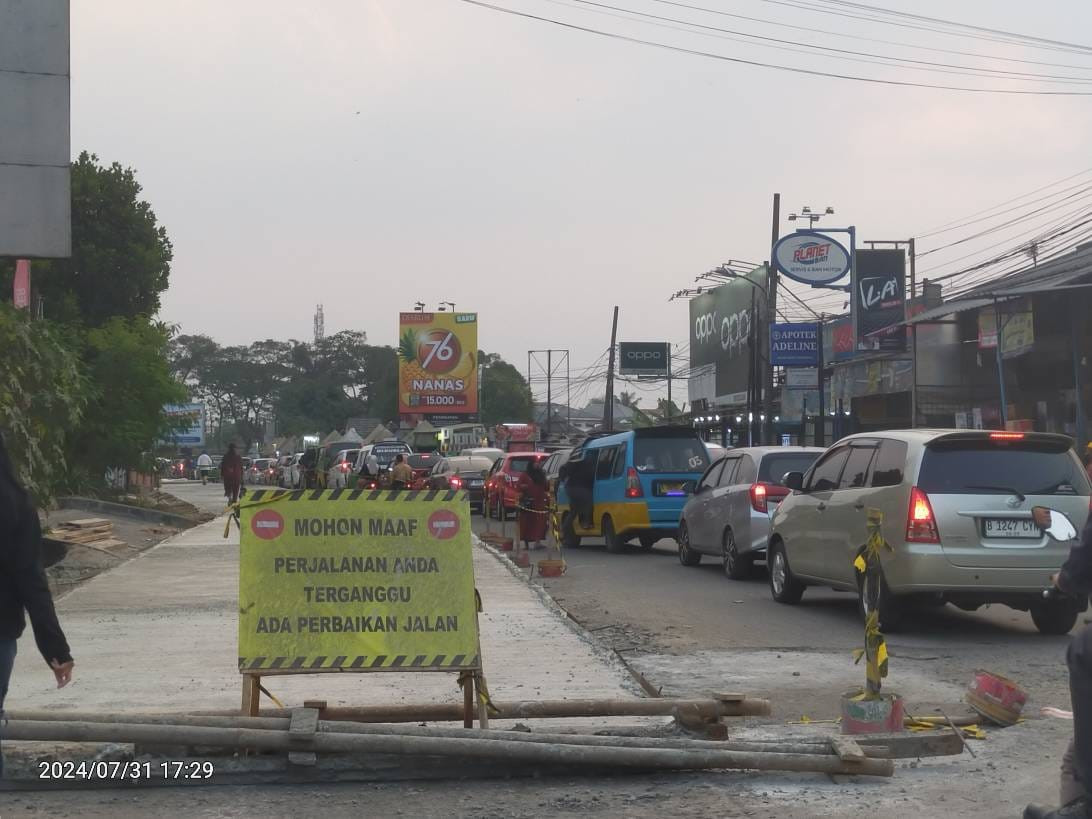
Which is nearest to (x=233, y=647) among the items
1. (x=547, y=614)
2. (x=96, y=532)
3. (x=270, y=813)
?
(x=547, y=614)

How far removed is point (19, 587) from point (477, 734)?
2.67 meters

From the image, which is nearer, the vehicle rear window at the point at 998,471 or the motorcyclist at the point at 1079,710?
the motorcyclist at the point at 1079,710

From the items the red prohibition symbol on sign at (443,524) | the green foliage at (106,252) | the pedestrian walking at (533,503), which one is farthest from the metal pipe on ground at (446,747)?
the green foliage at (106,252)

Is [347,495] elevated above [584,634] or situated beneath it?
elevated above

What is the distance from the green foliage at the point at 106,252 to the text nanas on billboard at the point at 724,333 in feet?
114

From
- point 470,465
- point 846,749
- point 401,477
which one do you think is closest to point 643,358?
point 470,465

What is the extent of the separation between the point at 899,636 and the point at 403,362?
70550 mm

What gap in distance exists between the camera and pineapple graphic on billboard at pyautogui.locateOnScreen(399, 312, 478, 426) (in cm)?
8019

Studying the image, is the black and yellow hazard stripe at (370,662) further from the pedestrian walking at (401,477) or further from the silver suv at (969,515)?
the pedestrian walking at (401,477)

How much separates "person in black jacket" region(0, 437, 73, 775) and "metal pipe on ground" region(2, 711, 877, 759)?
6.69 ft

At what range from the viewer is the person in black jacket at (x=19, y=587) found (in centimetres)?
432

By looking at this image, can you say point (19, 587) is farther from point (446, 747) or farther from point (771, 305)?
point (771, 305)

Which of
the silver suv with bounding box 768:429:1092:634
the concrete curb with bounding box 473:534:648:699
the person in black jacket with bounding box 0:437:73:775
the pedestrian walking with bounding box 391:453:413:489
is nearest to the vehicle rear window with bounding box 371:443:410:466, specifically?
the pedestrian walking with bounding box 391:453:413:489

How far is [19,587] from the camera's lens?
4.34 m
